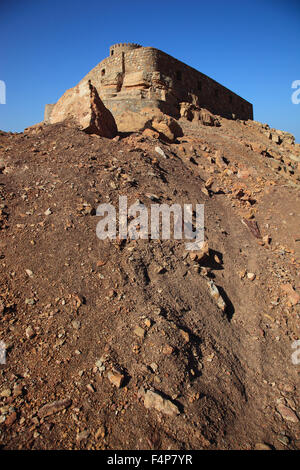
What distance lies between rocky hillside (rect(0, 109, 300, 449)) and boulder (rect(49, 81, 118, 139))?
47cm

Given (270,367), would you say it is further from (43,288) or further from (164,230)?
(43,288)

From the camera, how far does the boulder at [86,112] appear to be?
20.9 feet

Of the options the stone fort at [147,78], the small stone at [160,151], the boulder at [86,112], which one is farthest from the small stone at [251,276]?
the stone fort at [147,78]

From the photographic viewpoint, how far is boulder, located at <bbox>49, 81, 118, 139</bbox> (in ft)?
20.9

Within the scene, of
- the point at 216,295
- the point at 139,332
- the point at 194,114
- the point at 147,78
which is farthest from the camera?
the point at 194,114

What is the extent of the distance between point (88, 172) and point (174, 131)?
4.83 meters

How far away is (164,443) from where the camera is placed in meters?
2.12

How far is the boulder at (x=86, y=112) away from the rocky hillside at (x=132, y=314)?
1.55 feet

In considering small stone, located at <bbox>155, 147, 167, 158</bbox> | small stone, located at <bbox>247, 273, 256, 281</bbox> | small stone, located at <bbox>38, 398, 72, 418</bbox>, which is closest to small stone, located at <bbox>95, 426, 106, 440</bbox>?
small stone, located at <bbox>38, 398, 72, 418</bbox>

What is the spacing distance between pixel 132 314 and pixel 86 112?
5595 mm

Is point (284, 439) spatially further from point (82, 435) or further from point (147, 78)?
point (147, 78)

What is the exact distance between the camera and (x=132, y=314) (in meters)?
3.10

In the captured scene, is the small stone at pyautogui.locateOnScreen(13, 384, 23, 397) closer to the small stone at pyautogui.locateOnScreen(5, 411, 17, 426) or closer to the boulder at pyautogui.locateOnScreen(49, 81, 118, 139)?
the small stone at pyautogui.locateOnScreen(5, 411, 17, 426)

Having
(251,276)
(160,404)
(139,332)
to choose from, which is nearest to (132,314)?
(139,332)
